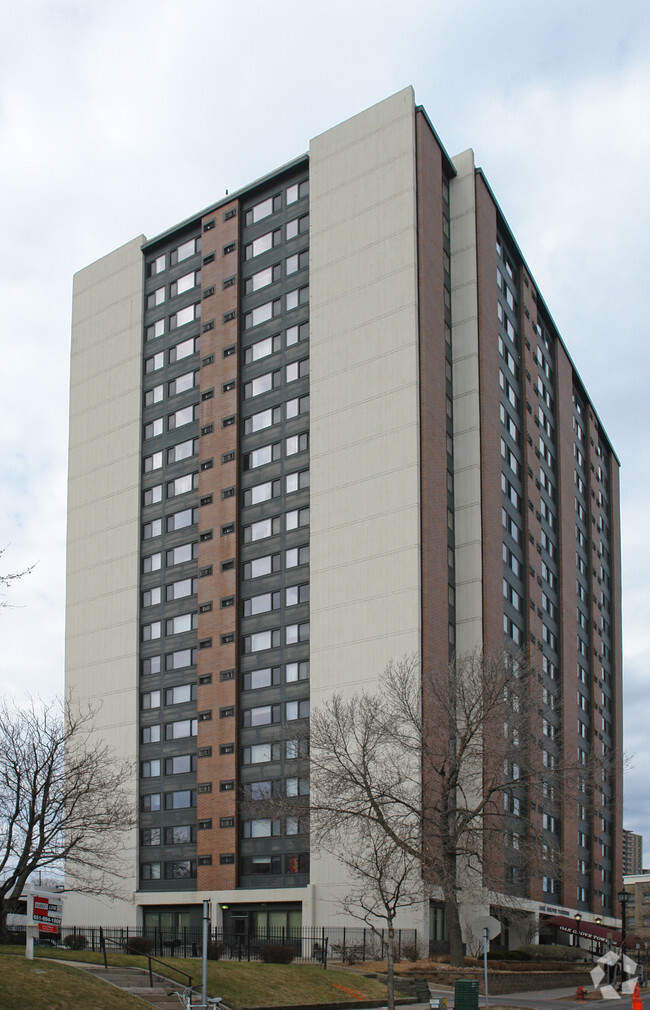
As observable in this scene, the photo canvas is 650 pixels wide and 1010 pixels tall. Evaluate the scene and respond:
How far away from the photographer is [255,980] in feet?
116

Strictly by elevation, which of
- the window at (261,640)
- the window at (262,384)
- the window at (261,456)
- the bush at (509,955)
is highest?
the window at (262,384)

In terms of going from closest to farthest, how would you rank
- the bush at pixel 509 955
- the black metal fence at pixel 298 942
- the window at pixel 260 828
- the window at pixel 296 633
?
the black metal fence at pixel 298 942, the bush at pixel 509 955, the window at pixel 260 828, the window at pixel 296 633

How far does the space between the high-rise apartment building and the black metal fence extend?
1469 millimetres

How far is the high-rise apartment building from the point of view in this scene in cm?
6488

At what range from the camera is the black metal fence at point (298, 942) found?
160 ft

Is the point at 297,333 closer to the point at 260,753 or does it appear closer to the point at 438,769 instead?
the point at 260,753

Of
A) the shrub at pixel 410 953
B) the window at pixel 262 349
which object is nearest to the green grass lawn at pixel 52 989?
the shrub at pixel 410 953

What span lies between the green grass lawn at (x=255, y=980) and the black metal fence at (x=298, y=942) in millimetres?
4047

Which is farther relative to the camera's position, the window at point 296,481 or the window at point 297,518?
the window at point 296,481

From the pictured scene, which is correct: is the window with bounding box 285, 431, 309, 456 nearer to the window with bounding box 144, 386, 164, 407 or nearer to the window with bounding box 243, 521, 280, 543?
the window with bounding box 243, 521, 280, 543

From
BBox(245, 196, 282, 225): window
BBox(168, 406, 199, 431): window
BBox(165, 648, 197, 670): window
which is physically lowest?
BBox(165, 648, 197, 670): window

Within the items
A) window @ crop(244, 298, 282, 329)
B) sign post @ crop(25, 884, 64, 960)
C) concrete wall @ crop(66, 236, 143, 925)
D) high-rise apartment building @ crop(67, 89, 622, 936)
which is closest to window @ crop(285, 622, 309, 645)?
high-rise apartment building @ crop(67, 89, 622, 936)

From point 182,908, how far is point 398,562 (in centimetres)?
2612

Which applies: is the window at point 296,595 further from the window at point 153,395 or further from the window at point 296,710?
the window at point 153,395
